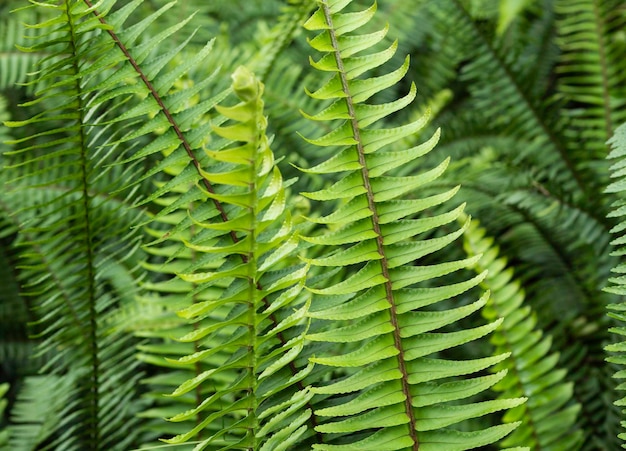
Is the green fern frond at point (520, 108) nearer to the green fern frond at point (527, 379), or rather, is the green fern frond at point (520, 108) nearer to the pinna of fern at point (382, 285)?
the green fern frond at point (527, 379)

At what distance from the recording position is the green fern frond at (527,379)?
1.05m

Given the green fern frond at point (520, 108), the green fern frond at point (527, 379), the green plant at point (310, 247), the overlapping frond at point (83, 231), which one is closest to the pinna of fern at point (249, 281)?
the green plant at point (310, 247)

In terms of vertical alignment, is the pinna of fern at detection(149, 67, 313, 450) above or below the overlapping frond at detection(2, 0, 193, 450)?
below

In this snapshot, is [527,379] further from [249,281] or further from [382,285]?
[249,281]

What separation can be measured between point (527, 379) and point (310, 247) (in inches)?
17.3

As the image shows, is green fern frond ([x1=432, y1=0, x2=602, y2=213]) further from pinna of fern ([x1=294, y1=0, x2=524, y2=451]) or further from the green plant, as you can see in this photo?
pinna of fern ([x1=294, y1=0, x2=524, y2=451])

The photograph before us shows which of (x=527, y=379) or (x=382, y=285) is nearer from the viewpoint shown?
(x=382, y=285)

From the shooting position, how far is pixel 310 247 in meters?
1.19

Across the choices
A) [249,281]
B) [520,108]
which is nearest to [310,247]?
[249,281]

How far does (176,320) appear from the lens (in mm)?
1177

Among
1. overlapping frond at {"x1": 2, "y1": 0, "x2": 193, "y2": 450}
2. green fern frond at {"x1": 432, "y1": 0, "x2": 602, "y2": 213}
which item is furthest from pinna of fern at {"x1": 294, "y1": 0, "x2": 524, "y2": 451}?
green fern frond at {"x1": 432, "y1": 0, "x2": 602, "y2": 213}

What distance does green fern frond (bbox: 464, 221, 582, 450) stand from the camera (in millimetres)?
1054

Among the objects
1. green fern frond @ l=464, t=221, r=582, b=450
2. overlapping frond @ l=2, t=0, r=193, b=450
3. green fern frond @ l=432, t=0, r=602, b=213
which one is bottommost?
green fern frond @ l=464, t=221, r=582, b=450

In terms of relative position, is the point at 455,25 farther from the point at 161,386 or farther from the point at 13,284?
the point at 13,284
